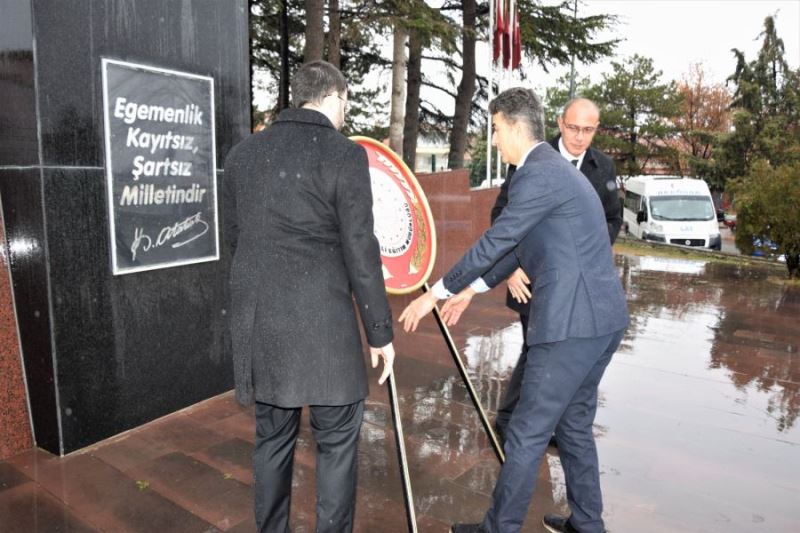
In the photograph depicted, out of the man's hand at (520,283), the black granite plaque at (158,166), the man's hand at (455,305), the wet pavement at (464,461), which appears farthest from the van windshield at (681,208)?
the man's hand at (455,305)

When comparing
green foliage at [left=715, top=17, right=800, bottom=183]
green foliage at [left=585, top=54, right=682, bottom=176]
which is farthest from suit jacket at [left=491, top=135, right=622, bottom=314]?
green foliage at [left=585, top=54, right=682, bottom=176]

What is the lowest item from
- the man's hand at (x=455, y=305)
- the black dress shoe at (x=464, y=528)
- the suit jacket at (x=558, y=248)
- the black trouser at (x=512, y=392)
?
the black dress shoe at (x=464, y=528)

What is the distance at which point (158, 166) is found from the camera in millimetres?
3725

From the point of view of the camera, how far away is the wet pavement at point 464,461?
2926 mm

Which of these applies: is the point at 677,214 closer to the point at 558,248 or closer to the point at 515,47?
the point at 515,47

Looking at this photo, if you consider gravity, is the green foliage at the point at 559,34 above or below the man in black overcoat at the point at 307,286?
above

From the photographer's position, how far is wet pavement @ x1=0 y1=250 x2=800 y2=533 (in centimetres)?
293

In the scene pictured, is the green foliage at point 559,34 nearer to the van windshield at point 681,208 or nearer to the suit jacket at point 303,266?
the van windshield at point 681,208

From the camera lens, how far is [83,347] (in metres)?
3.43

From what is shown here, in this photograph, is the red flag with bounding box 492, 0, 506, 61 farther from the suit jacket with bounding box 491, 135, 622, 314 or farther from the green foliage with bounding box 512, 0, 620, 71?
the suit jacket with bounding box 491, 135, 622, 314
